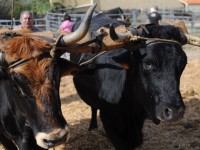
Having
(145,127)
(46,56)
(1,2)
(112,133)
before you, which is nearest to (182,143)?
(145,127)

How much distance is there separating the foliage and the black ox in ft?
90.7

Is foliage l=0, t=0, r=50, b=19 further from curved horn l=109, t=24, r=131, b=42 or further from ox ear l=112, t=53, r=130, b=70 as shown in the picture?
curved horn l=109, t=24, r=131, b=42

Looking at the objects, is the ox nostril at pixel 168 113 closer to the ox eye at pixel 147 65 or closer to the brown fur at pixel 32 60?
the ox eye at pixel 147 65

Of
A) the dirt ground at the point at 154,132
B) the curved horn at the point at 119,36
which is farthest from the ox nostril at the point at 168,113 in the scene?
the dirt ground at the point at 154,132

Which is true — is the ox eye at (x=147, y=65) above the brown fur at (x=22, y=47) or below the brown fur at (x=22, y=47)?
below

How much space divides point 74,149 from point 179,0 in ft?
149

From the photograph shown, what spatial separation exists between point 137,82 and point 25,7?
34893 mm

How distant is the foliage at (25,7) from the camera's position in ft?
105

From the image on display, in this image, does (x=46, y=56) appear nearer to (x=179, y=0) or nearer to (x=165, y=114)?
(x=165, y=114)

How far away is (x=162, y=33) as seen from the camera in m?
4.54

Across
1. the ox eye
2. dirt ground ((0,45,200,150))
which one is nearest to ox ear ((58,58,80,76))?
the ox eye

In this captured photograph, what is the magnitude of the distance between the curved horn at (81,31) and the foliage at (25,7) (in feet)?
93.5

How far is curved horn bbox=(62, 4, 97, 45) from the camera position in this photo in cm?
371

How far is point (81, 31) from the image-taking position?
12.4 ft
